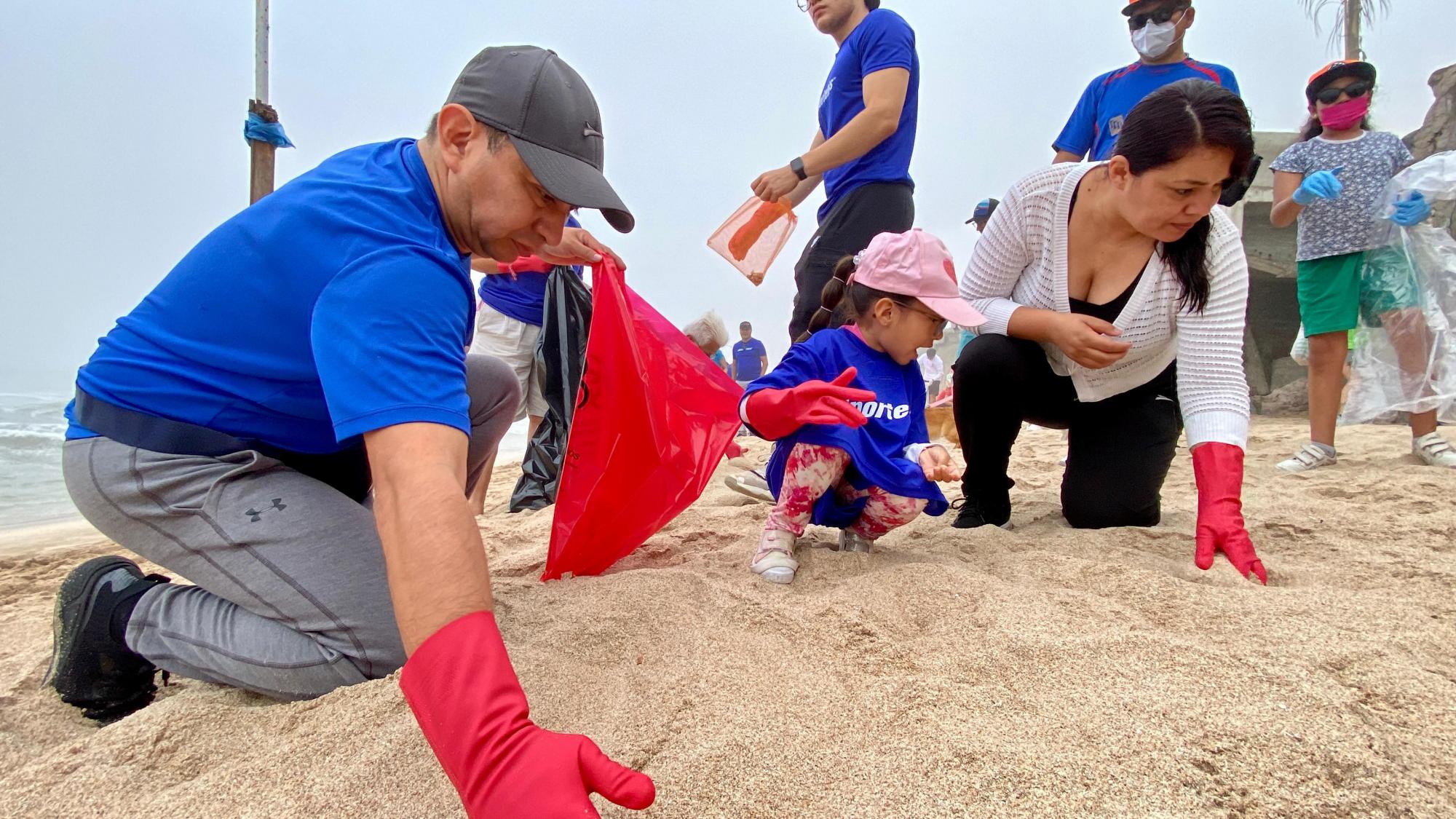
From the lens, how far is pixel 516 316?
10.1 feet

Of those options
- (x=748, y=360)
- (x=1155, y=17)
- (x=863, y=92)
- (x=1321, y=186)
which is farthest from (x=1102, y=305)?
(x=748, y=360)

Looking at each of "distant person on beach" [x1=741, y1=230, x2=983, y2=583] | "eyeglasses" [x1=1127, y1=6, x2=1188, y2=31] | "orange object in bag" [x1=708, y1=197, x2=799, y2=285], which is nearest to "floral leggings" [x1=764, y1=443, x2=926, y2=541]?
"distant person on beach" [x1=741, y1=230, x2=983, y2=583]

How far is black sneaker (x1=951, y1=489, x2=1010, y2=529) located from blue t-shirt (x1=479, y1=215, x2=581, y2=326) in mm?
1727

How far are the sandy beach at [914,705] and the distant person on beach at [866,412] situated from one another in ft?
0.59

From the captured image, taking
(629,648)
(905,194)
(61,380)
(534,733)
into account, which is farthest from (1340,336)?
(61,380)

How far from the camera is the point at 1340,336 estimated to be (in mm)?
3170

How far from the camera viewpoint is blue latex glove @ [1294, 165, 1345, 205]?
120 inches

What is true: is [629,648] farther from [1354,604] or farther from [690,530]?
[1354,604]

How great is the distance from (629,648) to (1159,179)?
1497mm

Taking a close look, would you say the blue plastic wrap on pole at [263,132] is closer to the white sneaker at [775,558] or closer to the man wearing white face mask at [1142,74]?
the white sneaker at [775,558]

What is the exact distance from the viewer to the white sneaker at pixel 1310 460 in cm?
301

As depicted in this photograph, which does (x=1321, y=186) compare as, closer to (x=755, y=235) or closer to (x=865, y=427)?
(x=755, y=235)

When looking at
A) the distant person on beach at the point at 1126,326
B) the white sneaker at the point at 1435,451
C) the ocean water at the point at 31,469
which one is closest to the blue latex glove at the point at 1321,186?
the white sneaker at the point at 1435,451

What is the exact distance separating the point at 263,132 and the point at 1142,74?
328 centimetres
